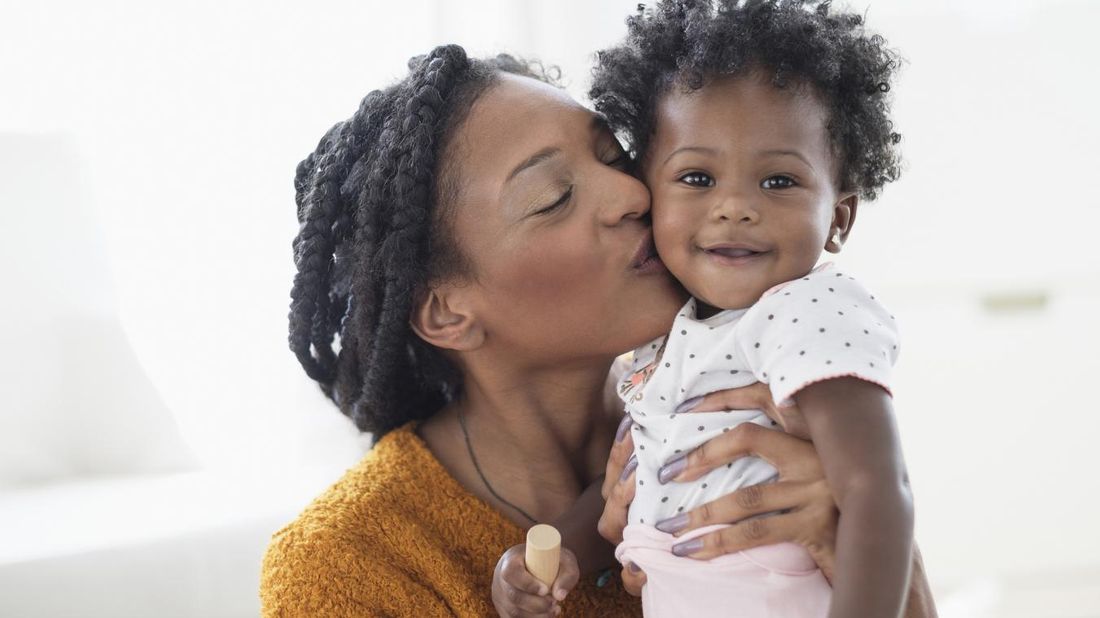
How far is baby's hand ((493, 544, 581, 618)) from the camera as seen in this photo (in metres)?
1.25

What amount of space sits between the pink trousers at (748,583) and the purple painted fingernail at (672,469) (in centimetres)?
6

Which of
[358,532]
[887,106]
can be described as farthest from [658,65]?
[358,532]

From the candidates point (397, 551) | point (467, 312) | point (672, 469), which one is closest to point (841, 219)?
point (672, 469)

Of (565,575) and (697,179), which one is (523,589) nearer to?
(565,575)

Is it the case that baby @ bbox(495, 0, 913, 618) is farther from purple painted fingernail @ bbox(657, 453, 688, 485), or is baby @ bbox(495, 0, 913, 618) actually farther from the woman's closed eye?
the woman's closed eye

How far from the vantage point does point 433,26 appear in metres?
2.16

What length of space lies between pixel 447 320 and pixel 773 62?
0.55 metres

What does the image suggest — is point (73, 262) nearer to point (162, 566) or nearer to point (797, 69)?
point (162, 566)

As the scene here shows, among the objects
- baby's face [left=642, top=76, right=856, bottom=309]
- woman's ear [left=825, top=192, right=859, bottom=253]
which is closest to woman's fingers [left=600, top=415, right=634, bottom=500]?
baby's face [left=642, top=76, right=856, bottom=309]

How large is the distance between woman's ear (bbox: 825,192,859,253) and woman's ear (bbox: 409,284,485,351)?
47 centimetres

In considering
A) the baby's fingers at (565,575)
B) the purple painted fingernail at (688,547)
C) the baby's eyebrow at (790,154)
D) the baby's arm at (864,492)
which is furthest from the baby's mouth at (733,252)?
the baby's fingers at (565,575)

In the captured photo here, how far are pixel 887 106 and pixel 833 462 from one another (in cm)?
53

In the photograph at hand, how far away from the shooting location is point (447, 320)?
146cm

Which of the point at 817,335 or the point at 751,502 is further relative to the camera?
the point at 751,502
